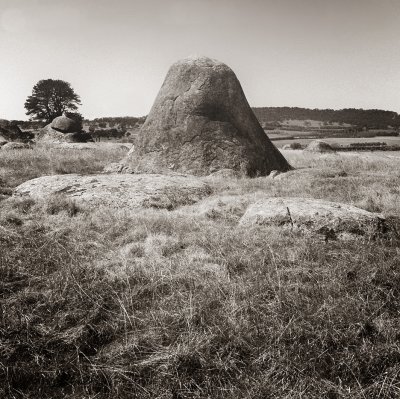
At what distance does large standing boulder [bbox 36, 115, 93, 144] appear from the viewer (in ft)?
81.7

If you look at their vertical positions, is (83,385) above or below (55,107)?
below

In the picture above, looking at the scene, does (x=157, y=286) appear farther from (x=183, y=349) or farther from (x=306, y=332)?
(x=306, y=332)

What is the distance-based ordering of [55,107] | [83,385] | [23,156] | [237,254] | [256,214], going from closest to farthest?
[83,385], [237,254], [256,214], [23,156], [55,107]

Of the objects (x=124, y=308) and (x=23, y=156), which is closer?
(x=124, y=308)

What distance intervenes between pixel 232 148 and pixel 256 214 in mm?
5093

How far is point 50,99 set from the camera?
48000 millimetres

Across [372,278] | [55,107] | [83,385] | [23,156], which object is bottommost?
[83,385]

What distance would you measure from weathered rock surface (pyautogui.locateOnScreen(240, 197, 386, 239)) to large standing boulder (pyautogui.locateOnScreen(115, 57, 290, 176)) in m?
4.60

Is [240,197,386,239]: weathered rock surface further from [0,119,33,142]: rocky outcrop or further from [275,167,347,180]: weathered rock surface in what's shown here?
[0,119,33,142]: rocky outcrop

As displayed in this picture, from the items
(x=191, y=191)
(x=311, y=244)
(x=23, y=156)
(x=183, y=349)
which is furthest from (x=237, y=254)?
(x=23, y=156)

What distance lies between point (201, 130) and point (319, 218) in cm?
592

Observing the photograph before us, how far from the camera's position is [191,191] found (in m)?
6.51

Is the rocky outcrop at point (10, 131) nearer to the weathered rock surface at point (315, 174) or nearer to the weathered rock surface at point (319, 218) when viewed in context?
the weathered rock surface at point (315, 174)

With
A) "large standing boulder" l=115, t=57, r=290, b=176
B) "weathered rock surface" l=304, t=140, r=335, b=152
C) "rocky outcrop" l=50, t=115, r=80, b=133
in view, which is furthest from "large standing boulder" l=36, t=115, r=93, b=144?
"large standing boulder" l=115, t=57, r=290, b=176
